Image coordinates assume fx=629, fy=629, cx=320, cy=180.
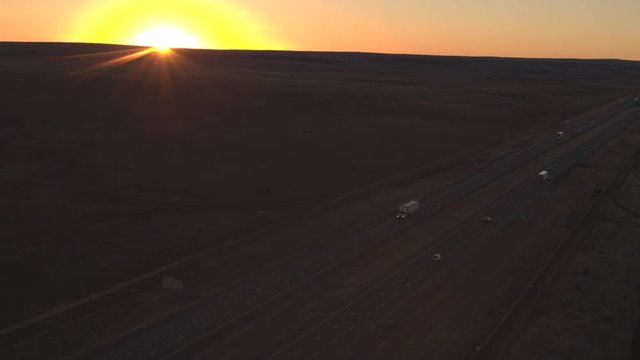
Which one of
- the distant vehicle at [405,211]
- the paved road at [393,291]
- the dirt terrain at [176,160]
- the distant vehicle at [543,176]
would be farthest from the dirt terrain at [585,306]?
the distant vehicle at [543,176]

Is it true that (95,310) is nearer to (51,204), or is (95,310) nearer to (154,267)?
(154,267)

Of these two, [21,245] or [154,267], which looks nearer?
[154,267]

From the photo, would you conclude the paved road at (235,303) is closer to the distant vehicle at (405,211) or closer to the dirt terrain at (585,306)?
the distant vehicle at (405,211)

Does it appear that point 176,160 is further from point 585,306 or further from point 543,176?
point 585,306

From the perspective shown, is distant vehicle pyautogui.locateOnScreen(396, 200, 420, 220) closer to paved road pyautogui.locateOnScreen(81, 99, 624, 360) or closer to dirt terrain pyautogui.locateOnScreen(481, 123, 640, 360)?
paved road pyautogui.locateOnScreen(81, 99, 624, 360)

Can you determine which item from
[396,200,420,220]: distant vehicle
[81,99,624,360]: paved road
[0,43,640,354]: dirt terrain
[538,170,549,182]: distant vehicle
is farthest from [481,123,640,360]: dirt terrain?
[538,170,549,182]: distant vehicle

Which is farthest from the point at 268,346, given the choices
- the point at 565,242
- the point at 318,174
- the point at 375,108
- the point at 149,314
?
the point at 375,108
